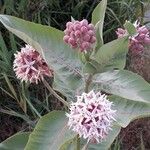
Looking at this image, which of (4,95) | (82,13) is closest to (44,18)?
(82,13)

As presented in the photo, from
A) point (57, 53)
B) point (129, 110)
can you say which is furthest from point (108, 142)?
point (57, 53)

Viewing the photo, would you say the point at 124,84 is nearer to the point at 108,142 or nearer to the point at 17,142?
the point at 108,142

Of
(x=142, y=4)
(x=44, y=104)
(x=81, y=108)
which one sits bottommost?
(x=44, y=104)

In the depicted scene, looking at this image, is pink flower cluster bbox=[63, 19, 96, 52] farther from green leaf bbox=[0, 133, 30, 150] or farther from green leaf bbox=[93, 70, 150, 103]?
green leaf bbox=[0, 133, 30, 150]

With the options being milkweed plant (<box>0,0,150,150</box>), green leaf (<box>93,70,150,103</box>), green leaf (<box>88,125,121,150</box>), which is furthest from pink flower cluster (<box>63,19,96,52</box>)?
green leaf (<box>88,125,121,150</box>)

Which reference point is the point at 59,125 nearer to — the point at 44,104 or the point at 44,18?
the point at 44,104

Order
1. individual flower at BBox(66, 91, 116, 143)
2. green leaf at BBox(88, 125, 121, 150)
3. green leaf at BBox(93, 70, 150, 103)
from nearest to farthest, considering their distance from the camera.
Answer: individual flower at BBox(66, 91, 116, 143) < green leaf at BBox(93, 70, 150, 103) < green leaf at BBox(88, 125, 121, 150)
